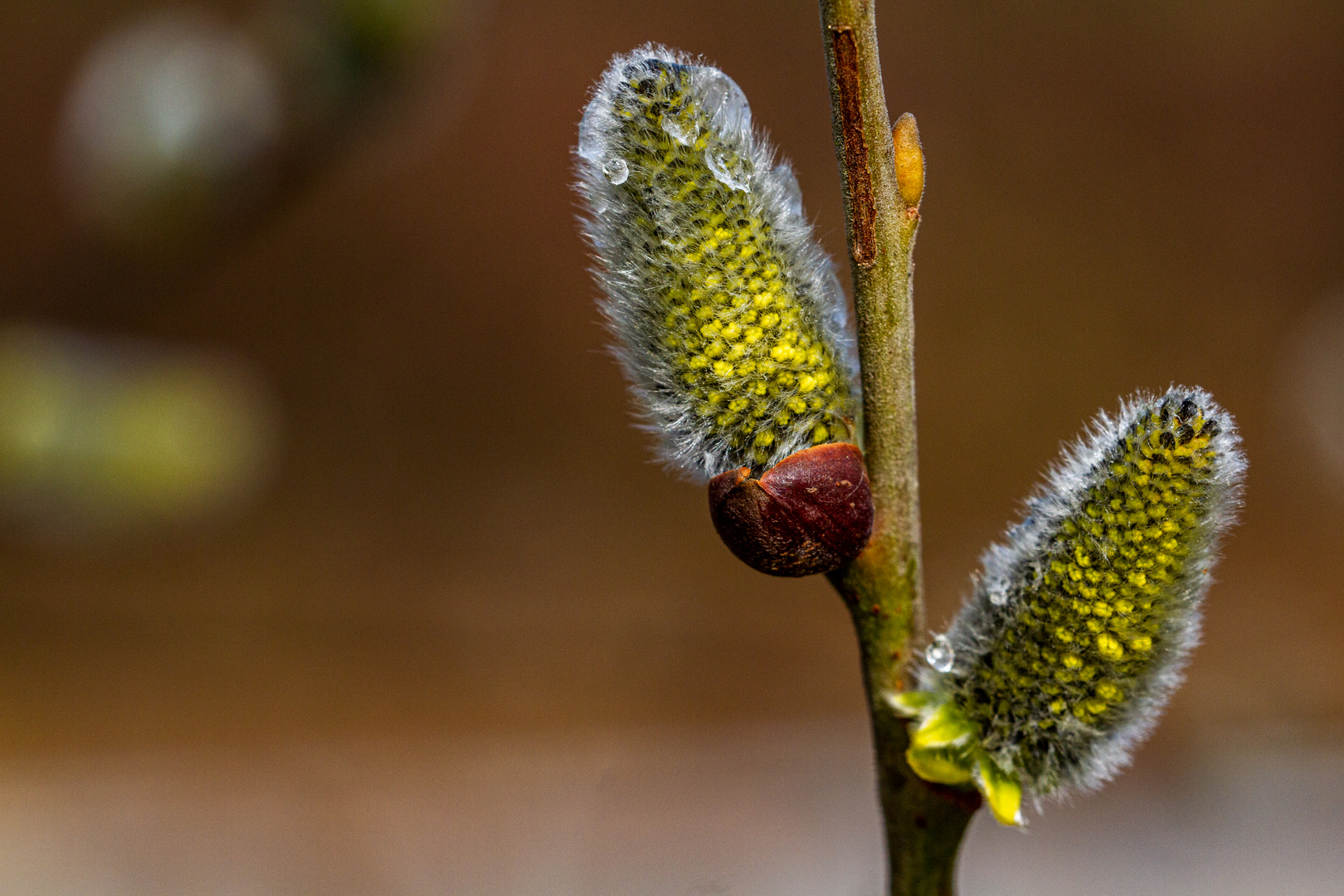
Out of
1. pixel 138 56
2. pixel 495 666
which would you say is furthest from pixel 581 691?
pixel 138 56

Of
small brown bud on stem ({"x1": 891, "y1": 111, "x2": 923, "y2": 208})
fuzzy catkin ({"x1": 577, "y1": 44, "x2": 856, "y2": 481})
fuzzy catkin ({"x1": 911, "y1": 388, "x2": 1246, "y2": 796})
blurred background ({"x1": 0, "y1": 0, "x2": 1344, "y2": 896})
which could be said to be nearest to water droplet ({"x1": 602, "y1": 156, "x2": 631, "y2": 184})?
fuzzy catkin ({"x1": 577, "y1": 44, "x2": 856, "y2": 481})

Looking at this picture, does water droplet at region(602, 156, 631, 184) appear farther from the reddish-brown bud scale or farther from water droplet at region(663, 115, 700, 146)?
the reddish-brown bud scale

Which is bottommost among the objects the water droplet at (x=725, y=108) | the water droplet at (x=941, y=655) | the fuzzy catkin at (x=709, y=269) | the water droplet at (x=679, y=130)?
the water droplet at (x=941, y=655)

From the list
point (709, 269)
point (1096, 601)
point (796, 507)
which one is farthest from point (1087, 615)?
point (709, 269)

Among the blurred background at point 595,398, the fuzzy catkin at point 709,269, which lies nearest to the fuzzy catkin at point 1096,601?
the fuzzy catkin at point 709,269

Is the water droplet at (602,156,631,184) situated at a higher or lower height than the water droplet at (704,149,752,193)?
lower

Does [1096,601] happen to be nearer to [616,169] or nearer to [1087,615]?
[1087,615]

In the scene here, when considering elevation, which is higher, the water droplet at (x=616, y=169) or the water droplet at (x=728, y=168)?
the water droplet at (x=728, y=168)

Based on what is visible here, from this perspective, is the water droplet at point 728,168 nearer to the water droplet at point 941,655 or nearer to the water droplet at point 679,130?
the water droplet at point 679,130
